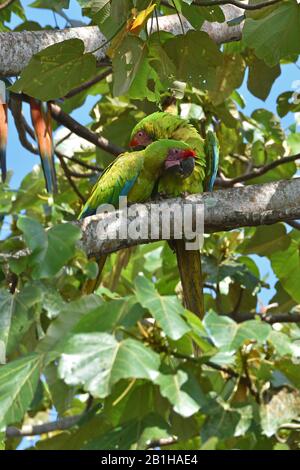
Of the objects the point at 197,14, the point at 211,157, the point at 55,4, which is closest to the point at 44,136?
the point at 55,4

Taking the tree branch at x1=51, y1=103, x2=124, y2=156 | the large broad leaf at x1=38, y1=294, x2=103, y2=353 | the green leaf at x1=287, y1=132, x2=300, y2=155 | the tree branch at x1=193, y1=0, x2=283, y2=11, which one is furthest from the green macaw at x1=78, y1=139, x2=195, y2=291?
the large broad leaf at x1=38, y1=294, x2=103, y2=353

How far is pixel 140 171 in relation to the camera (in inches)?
115

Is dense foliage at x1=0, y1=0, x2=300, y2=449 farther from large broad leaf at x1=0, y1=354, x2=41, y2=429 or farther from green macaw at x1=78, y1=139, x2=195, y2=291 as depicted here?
green macaw at x1=78, y1=139, x2=195, y2=291

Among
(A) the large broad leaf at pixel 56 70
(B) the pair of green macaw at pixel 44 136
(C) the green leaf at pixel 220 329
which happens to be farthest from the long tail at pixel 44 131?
(C) the green leaf at pixel 220 329

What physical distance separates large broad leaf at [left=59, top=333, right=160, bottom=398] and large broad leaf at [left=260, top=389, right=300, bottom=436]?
0.21 metres

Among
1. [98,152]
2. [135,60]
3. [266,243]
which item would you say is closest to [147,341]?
[135,60]

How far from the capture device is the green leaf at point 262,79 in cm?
320

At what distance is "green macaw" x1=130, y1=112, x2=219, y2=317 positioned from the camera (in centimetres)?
286

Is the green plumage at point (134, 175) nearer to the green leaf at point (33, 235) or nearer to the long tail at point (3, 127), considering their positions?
the long tail at point (3, 127)

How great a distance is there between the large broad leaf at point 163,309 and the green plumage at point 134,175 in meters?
1.42

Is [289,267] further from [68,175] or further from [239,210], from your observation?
[239,210]

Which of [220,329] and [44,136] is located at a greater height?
[44,136]

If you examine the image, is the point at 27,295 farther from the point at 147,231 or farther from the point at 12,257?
the point at 147,231

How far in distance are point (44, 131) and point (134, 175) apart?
0.39 m
